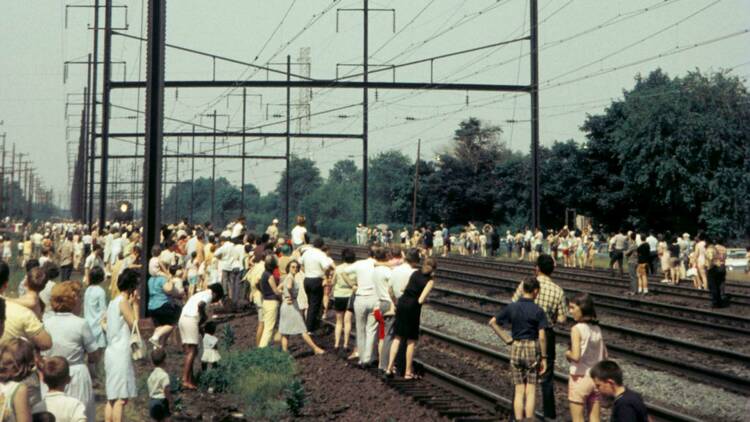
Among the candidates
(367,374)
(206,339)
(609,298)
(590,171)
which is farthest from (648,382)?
(590,171)

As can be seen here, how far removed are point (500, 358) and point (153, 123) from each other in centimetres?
808

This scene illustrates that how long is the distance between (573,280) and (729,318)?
12.3 metres

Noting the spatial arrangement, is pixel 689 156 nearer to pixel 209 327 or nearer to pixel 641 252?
pixel 641 252

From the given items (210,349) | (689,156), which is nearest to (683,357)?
(210,349)

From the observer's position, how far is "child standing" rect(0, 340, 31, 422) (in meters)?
6.45

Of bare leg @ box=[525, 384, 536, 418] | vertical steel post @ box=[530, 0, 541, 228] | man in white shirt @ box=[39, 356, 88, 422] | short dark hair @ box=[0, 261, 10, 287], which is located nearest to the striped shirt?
bare leg @ box=[525, 384, 536, 418]

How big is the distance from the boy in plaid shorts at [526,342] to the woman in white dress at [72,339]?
434 cm

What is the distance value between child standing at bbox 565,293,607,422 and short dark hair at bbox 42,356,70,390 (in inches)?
191

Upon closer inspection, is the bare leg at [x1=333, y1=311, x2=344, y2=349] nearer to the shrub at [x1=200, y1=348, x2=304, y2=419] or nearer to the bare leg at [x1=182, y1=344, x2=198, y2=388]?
the shrub at [x1=200, y1=348, x2=304, y2=419]

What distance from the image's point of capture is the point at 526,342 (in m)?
11.4

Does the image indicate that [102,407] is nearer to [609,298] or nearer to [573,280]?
[609,298]

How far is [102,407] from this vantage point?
13773 millimetres

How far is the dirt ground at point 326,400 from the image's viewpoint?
42.8ft

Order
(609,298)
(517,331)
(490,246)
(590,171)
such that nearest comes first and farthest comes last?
1. (517,331)
2. (609,298)
3. (490,246)
4. (590,171)
